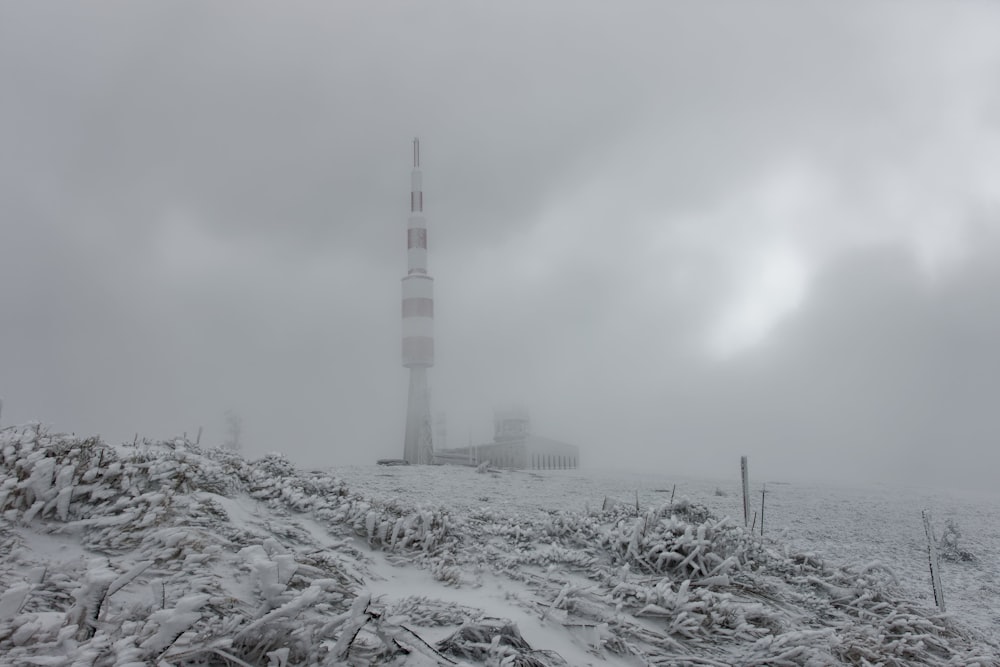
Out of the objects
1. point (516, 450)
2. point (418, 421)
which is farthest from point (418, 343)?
point (516, 450)

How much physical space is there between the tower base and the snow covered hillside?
1378 inches

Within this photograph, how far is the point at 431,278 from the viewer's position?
46938mm

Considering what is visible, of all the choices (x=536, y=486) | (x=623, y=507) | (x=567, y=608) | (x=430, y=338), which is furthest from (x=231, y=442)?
(x=567, y=608)

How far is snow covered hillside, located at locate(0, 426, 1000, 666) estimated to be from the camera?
13.5 feet

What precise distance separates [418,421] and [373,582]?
3990 cm

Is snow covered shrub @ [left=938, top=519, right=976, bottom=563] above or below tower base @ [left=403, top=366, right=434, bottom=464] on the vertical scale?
below

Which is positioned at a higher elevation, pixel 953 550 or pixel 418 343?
pixel 418 343

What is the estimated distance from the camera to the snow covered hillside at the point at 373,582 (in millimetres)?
4121

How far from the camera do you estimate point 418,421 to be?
153ft

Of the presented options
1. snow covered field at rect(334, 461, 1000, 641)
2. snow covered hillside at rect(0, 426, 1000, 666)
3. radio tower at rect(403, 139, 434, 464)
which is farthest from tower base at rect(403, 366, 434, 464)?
snow covered hillside at rect(0, 426, 1000, 666)

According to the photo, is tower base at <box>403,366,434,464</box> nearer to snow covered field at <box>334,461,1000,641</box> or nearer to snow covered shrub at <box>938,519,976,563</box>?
snow covered field at <box>334,461,1000,641</box>

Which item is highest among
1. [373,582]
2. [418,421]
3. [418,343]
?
[418,343]

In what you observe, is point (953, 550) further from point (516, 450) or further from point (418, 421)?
point (516, 450)

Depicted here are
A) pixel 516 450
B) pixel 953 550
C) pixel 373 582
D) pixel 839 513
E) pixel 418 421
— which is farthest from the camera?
pixel 516 450
